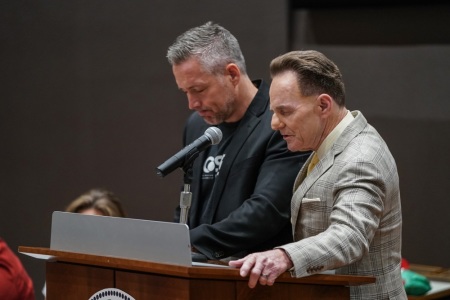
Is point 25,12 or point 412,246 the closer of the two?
point 412,246

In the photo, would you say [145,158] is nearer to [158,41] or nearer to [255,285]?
[158,41]

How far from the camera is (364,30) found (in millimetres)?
4707

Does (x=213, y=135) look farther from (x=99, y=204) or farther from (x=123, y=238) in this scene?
(x=99, y=204)

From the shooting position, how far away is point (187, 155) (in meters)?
2.61

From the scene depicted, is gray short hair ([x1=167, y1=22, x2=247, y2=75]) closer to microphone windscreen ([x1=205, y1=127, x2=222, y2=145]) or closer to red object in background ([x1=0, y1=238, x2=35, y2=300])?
microphone windscreen ([x1=205, y1=127, x2=222, y2=145])

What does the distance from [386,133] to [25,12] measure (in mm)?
2751

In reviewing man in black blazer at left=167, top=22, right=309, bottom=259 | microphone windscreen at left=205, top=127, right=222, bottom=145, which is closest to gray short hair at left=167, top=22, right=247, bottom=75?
man in black blazer at left=167, top=22, right=309, bottom=259

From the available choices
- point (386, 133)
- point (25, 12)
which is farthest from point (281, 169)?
point (25, 12)

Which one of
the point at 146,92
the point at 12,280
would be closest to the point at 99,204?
the point at 12,280

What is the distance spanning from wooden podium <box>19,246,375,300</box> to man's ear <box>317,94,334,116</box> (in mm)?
526

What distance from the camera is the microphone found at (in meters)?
2.54

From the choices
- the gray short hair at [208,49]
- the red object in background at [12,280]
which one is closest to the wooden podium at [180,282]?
the gray short hair at [208,49]

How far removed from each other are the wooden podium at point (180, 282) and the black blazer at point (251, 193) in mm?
448

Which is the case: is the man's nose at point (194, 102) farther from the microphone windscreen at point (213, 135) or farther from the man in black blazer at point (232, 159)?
the microphone windscreen at point (213, 135)
